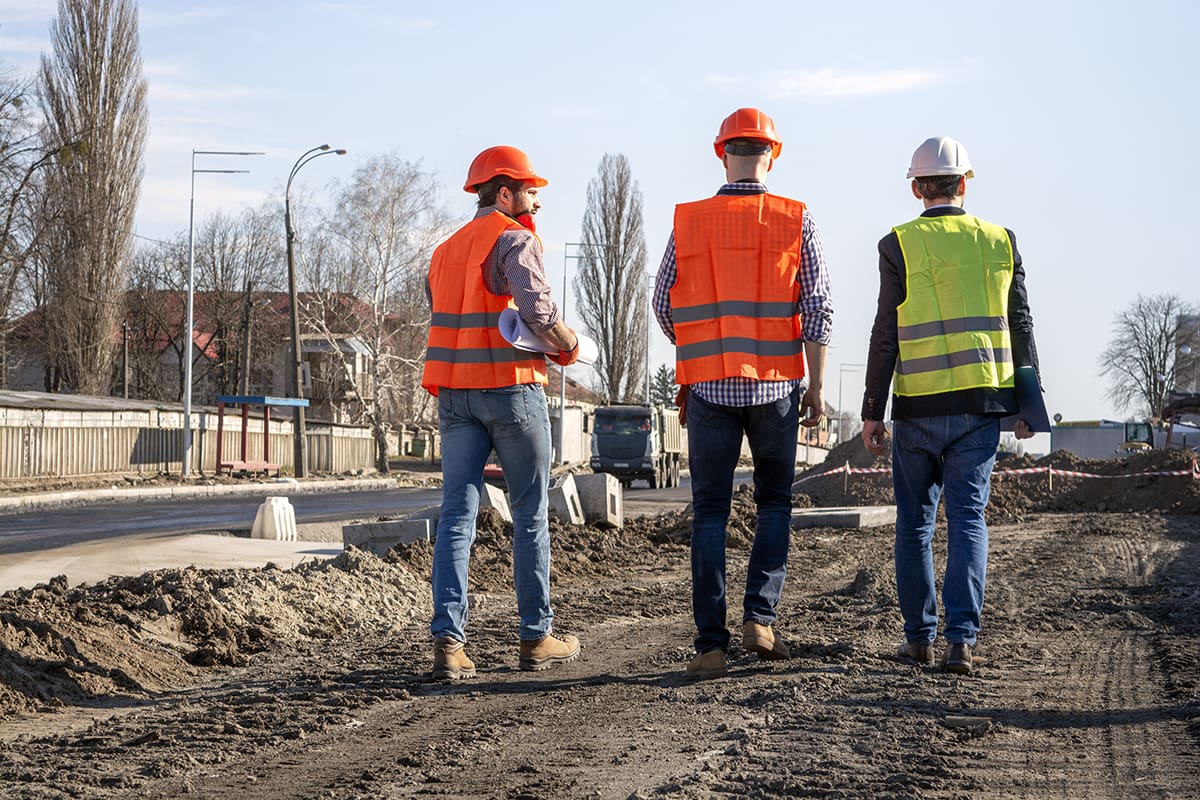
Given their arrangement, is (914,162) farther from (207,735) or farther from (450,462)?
(207,735)

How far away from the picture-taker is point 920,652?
5.84 m

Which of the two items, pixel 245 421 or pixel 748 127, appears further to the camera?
pixel 245 421

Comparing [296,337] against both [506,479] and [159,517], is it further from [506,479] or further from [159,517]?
[506,479]

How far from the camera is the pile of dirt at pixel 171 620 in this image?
5688 millimetres

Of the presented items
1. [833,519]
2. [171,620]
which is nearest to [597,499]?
[833,519]

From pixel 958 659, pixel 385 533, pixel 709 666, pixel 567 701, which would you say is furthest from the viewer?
pixel 385 533

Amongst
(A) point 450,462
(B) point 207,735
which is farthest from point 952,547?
(B) point 207,735

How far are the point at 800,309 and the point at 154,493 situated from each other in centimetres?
2577

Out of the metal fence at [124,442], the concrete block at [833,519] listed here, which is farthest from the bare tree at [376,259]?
the concrete block at [833,519]

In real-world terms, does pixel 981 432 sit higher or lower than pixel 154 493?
higher

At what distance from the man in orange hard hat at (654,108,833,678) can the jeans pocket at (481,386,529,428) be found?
2.30 ft

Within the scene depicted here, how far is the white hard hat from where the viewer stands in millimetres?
6039

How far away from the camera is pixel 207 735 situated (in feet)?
15.1

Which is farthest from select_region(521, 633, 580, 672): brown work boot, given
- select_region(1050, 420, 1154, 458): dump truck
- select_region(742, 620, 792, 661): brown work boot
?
select_region(1050, 420, 1154, 458): dump truck
